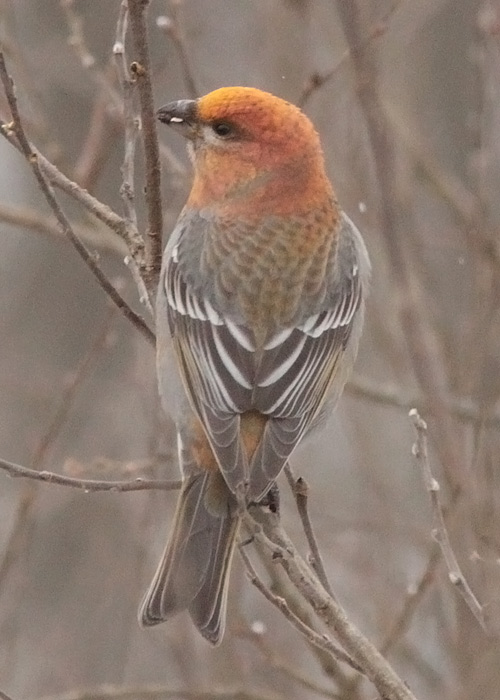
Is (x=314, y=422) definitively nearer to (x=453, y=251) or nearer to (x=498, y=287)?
(x=498, y=287)

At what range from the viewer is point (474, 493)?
5234 mm

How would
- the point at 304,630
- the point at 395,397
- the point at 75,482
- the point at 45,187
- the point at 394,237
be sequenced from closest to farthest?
the point at 304,630 → the point at 75,482 → the point at 45,187 → the point at 394,237 → the point at 395,397

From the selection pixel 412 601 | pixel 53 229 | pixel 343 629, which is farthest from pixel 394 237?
pixel 53 229

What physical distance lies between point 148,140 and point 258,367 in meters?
0.93

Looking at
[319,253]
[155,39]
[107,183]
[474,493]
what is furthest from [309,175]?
[107,183]

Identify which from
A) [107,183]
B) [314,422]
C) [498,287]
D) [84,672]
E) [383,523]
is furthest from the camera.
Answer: [107,183]

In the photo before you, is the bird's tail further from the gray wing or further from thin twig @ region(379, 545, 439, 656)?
thin twig @ region(379, 545, 439, 656)

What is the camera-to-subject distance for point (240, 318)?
4688 millimetres

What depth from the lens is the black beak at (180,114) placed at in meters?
4.89

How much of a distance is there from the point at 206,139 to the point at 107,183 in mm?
5166

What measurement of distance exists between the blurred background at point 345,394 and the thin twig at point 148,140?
29.2 inches

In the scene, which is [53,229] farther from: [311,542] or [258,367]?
[311,542]

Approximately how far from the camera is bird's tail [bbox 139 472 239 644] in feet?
12.9

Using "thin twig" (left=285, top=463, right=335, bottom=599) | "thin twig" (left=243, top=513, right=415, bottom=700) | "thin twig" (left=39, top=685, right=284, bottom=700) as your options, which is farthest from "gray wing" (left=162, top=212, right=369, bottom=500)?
"thin twig" (left=39, top=685, right=284, bottom=700)
